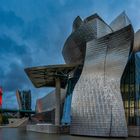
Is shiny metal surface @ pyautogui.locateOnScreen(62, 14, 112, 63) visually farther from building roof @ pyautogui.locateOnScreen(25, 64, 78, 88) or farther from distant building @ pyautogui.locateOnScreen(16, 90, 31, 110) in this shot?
distant building @ pyautogui.locateOnScreen(16, 90, 31, 110)

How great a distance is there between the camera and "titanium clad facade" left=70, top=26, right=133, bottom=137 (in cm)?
3123

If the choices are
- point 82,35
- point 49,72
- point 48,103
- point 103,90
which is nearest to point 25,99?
point 48,103

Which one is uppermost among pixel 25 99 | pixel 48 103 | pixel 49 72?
pixel 49 72

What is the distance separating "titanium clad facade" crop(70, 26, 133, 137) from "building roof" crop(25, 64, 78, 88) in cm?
804

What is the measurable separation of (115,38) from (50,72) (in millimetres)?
13771

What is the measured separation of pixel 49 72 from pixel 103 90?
533 inches

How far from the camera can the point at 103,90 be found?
32656 millimetres

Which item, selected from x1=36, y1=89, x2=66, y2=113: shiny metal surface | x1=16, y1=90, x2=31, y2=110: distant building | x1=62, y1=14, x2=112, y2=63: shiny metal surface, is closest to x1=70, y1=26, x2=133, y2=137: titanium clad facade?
x1=62, y1=14, x2=112, y2=63: shiny metal surface

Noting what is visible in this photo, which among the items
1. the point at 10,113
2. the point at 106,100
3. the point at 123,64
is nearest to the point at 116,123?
the point at 106,100

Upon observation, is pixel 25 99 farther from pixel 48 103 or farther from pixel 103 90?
pixel 103 90

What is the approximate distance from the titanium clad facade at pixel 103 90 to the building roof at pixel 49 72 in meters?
8.04

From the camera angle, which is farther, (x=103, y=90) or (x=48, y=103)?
(x=48, y=103)

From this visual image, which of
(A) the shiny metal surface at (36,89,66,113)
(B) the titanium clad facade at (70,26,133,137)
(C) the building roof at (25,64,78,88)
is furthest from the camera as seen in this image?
(A) the shiny metal surface at (36,89,66,113)

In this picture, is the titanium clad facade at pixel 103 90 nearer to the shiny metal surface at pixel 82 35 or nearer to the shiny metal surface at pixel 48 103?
the shiny metal surface at pixel 82 35
